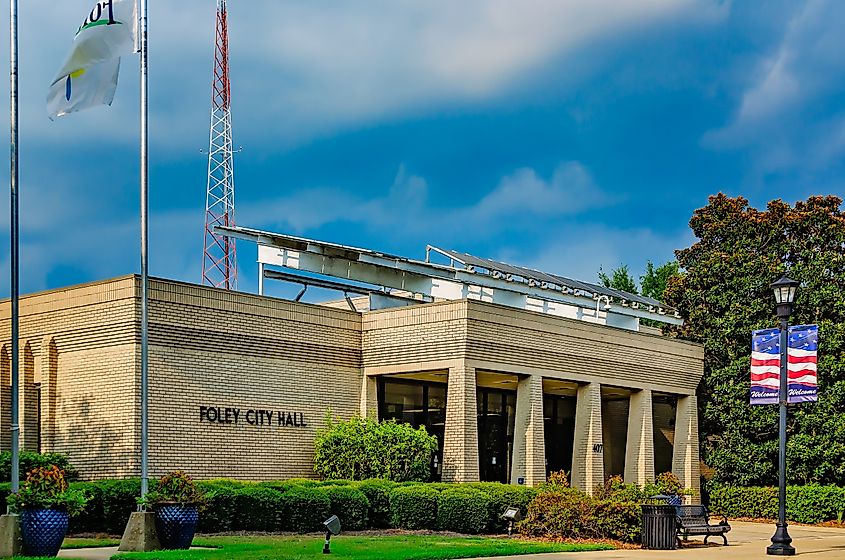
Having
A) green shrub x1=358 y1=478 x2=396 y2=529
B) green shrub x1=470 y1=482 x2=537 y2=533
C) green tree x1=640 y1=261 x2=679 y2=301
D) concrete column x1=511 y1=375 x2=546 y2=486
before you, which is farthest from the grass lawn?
green tree x1=640 y1=261 x2=679 y2=301

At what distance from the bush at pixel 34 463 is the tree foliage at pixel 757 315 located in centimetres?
2231

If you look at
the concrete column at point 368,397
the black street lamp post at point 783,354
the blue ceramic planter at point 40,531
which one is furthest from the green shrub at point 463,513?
the blue ceramic planter at point 40,531

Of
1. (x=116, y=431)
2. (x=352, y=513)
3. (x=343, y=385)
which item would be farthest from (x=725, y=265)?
(x=116, y=431)

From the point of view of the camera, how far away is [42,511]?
18.5m

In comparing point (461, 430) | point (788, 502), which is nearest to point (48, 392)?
point (461, 430)

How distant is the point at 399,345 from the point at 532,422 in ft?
14.1

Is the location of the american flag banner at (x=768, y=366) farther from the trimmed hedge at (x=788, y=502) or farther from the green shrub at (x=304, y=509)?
the green shrub at (x=304, y=509)

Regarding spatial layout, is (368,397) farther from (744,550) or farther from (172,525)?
(172,525)

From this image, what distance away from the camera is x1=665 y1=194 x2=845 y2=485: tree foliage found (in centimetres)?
3791

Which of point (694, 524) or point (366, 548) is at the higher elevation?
point (366, 548)

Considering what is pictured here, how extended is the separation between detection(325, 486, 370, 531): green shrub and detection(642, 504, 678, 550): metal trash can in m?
6.17

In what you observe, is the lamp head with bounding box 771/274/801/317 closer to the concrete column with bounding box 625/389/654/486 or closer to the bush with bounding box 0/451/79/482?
the concrete column with bounding box 625/389/654/486

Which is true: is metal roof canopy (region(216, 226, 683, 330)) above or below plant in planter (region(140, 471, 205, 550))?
above

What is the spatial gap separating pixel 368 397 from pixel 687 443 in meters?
12.6
